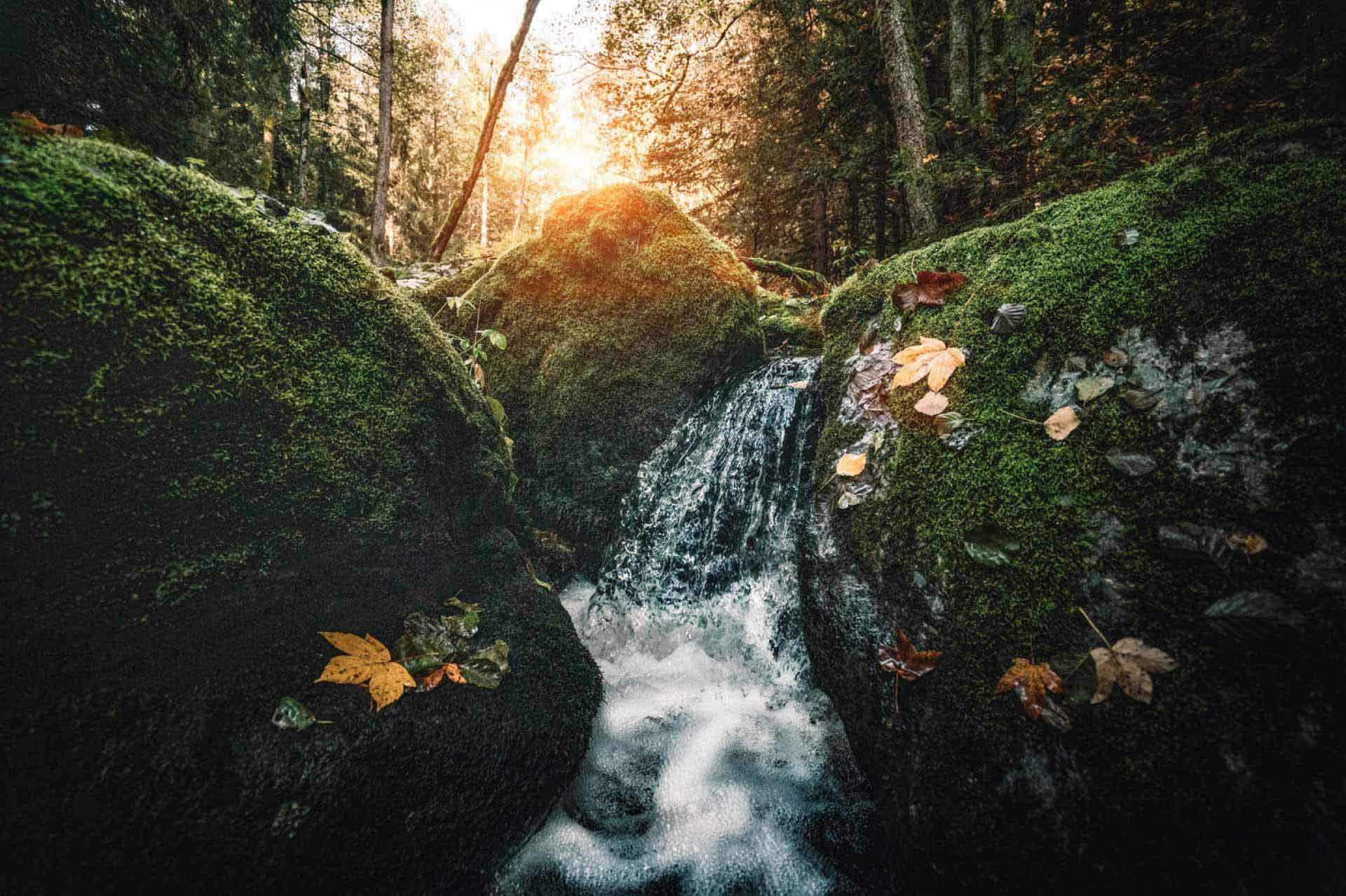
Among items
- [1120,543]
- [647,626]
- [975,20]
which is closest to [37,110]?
[647,626]

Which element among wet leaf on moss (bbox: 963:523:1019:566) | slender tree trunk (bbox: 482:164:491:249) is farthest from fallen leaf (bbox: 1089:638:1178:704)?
slender tree trunk (bbox: 482:164:491:249)

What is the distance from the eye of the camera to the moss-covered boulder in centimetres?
120

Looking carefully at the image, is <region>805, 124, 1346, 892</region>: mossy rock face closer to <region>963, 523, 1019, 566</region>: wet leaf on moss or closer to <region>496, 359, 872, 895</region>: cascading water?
<region>963, 523, 1019, 566</region>: wet leaf on moss

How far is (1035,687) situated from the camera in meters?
1.43

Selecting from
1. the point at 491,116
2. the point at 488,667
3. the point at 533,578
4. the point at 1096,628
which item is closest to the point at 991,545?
the point at 1096,628

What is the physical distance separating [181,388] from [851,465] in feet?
8.58

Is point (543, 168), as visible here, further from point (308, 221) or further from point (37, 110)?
point (308, 221)

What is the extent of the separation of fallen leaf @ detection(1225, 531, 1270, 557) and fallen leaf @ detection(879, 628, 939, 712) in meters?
0.86

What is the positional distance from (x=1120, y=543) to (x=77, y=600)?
3.06 m

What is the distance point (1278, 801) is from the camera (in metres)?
1.06

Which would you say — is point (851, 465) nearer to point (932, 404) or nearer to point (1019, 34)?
point (932, 404)

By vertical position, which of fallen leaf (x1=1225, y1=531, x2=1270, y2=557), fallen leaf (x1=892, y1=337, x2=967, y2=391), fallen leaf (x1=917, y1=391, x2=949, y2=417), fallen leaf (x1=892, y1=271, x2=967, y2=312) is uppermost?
fallen leaf (x1=892, y1=271, x2=967, y2=312)

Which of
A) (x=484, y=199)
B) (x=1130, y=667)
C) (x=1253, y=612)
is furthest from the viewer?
(x=484, y=199)

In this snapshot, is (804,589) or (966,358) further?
(804,589)
